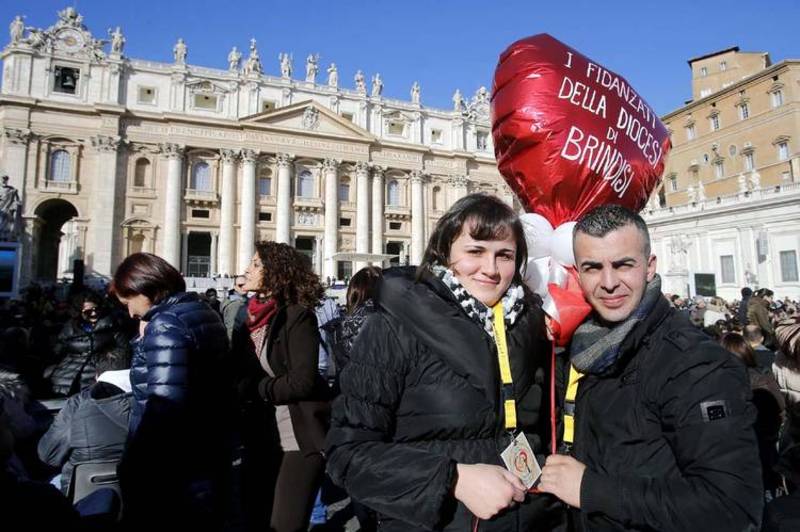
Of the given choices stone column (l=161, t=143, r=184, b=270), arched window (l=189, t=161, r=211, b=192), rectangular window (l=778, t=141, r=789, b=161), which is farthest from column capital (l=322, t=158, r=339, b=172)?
rectangular window (l=778, t=141, r=789, b=161)

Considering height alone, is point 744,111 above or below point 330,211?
above

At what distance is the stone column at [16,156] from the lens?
2503 cm

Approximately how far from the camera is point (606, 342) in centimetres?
142

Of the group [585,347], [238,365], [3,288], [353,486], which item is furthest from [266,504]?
[3,288]

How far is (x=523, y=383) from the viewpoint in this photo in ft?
4.90

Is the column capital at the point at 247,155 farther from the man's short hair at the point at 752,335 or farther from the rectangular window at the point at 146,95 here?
the man's short hair at the point at 752,335

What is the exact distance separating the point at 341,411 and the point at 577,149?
6.44 ft

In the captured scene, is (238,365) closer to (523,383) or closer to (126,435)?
(126,435)

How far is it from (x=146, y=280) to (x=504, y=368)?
1.92 meters

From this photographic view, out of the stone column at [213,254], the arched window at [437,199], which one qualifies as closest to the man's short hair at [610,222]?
the stone column at [213,254]

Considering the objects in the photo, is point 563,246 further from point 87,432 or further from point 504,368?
point 87,432

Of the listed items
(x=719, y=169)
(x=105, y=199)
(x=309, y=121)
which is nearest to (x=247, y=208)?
(x=309, y=121)

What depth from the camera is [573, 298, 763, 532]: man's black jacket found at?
1132mm

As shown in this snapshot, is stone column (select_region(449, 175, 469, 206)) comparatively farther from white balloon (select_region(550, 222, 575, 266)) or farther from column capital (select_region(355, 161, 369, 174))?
white balloon (select_region(550, 222, 575, 266))
